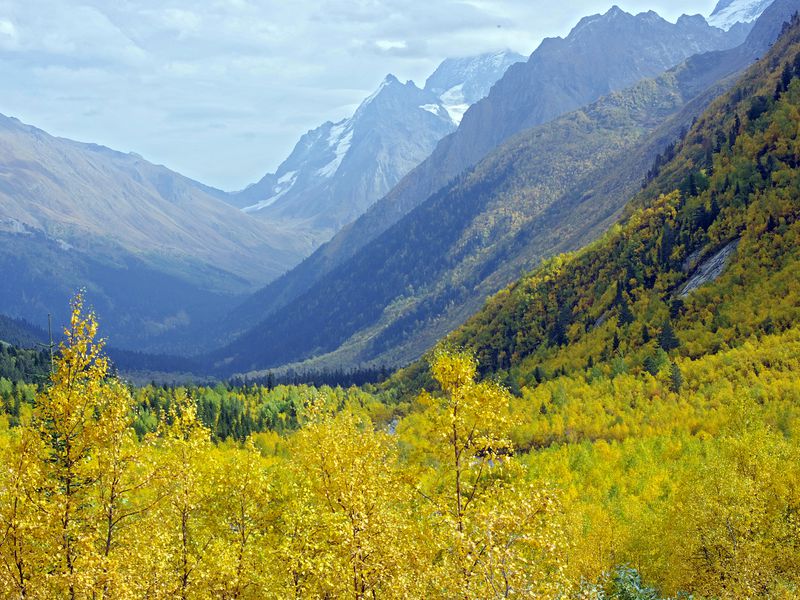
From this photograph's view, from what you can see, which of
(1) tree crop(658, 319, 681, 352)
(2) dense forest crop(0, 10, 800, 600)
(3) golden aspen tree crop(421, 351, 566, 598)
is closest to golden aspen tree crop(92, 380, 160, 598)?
(2) dense forest crop(0, 10, 800, 600)

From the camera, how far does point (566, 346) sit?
158 meters

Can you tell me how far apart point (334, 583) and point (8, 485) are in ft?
42.7

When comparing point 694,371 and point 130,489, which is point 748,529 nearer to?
point 130,489

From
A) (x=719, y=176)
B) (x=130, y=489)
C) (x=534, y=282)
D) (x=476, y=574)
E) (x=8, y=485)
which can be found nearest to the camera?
(x=476, y=574)

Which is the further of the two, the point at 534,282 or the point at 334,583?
the point at 534,282

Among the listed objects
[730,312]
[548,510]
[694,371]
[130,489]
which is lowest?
[548,510]

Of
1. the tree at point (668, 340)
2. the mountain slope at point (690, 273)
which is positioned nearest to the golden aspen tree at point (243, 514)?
the mountain slope at point (690, 273)

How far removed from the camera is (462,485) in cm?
2747

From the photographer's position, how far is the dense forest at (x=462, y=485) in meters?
25.2

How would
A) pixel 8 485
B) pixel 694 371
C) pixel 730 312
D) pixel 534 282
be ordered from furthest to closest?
pixel 534 282 → pixel 730 312 → pixel 694 371 → pixel 8 485

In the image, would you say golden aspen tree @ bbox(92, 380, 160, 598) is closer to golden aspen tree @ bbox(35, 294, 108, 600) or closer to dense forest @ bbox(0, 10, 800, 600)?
dense forest @ bbox(0, 10, 800, 600)

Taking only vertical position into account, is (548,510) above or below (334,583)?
Answer: above

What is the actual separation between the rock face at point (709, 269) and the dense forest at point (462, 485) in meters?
2.71

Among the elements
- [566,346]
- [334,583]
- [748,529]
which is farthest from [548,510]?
[566,346]
